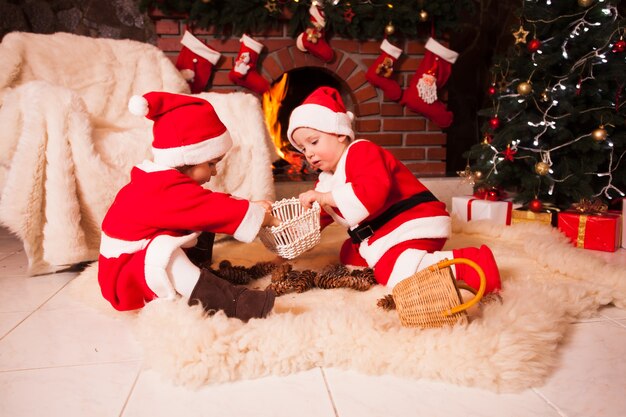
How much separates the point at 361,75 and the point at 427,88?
425mm

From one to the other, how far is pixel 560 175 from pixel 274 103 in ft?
5.72

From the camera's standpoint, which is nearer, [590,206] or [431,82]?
[590,206]

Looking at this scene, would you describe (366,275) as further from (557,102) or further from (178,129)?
(557,102)

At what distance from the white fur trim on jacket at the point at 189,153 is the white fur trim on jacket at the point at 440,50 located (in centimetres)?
196

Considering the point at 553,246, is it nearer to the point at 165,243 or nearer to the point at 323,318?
the point at 323,318

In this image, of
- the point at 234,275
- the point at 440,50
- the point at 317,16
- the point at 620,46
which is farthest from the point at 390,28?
the point at 234,275

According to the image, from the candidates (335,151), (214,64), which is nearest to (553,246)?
(335,151)

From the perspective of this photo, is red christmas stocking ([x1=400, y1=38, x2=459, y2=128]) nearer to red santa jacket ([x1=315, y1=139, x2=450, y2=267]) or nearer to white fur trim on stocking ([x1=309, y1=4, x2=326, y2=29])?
white fur trim on stocking ([x1=309, y1=4, x2=326, y2=29])

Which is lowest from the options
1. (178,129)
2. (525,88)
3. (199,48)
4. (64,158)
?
(64,158)

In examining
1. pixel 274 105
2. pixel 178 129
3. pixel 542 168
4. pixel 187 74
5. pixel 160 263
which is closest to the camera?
pixel 160 263

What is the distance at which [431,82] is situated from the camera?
2.74m

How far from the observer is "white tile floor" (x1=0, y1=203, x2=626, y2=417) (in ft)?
2.55

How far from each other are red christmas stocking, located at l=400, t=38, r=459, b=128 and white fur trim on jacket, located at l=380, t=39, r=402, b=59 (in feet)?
0.58

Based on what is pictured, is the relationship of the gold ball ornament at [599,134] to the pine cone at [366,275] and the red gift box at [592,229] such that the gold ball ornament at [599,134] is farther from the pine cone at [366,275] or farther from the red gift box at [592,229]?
the pine cone at [366,275]
